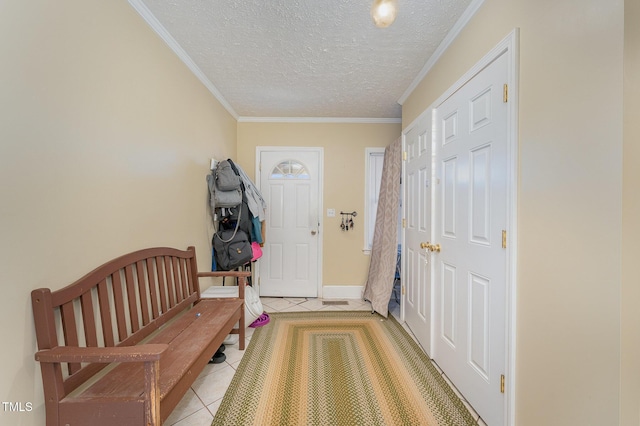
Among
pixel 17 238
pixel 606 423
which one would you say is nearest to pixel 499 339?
pixel 606 423

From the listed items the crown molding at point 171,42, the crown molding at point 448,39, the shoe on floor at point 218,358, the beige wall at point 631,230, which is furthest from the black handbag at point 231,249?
the beige wall at point 631,230

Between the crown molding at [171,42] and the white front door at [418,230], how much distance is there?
2.01 meters

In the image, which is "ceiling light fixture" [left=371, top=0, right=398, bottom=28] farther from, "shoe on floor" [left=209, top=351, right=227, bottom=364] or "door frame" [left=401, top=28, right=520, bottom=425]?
"shoe on floor" [left=209, top=351, right=227, bottom=364]

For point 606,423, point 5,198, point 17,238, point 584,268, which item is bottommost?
point 606,423

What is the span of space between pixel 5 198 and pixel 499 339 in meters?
2.19

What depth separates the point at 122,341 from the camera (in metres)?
1.29

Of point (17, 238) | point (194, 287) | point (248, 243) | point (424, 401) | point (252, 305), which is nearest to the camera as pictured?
point (17, 238)

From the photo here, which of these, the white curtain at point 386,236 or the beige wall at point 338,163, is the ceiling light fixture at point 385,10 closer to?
the white curtain at point 386,236

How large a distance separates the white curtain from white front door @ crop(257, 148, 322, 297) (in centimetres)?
78

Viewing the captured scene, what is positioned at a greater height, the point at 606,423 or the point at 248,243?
the point at 248,243

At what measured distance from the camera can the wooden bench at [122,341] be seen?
0.96 m

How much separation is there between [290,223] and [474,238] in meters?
2.35

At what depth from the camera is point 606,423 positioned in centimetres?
82

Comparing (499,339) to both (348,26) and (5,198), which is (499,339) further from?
(5,198)
